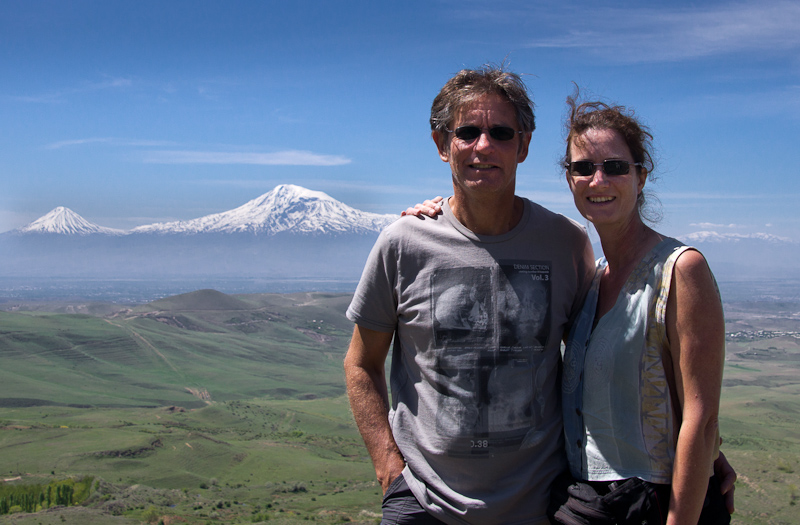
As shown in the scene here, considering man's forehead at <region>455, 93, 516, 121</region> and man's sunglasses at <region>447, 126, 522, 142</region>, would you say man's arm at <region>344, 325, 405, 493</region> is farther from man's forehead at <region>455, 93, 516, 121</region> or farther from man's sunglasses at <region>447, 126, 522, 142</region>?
man's forehead at <region>455, 93, 516, 121</region>

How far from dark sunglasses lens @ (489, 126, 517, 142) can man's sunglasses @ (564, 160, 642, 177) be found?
1.57 feet

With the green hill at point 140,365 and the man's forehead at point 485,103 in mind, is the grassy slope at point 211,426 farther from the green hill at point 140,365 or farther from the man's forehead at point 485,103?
the man's forehead at point 485,103

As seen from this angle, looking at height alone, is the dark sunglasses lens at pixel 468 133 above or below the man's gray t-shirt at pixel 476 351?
above

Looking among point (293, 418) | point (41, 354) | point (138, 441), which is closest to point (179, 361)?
point (41, 354)

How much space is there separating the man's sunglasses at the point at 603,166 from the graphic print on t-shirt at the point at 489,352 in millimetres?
734

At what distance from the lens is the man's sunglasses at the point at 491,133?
4496 millimetres

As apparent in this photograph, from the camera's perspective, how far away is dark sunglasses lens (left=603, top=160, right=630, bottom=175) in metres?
4.24

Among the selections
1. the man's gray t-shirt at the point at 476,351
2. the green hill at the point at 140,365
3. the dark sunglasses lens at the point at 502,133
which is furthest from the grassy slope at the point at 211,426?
the dark sunglasses lens at the point at 502,133

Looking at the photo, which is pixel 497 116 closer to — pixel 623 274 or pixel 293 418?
pixel 623 274

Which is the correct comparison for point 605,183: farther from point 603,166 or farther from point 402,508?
point 402,508

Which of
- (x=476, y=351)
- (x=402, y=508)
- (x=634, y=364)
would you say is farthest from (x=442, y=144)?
(x=402, y=508)

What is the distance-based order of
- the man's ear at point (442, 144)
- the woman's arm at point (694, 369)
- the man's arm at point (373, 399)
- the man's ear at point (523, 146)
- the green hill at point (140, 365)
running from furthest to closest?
the green hill at point (140, 365) < the man's ear at point (442, 144) < the man's ear at point (523, 146) < the man's arm at point (373, 399) < the woman's arm at point (694, 369)

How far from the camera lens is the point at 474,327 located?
172 inches

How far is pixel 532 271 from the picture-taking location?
177 inches
